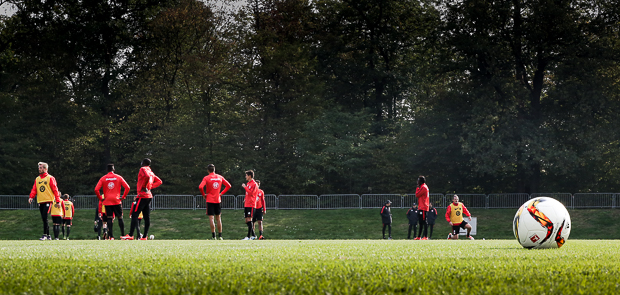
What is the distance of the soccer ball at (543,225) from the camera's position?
873cm

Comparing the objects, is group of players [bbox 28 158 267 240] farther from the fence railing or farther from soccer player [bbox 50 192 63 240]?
the fence railing

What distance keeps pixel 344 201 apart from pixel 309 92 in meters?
10.0

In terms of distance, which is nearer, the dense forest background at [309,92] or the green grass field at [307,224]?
the green grass field at [307,224]

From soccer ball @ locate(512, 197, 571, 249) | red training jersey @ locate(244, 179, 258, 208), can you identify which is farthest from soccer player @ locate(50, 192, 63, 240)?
soccer ball @ locate(512, 197, 571, 249)

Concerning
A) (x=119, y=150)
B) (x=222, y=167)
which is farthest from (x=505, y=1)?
(x=119, y=150)

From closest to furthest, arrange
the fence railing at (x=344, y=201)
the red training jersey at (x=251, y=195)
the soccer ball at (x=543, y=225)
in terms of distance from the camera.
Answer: the soccer ball at (x=543, y=225) → the red training jersey at (x=251, y=195) → the fence railing at (x=344, y=201)

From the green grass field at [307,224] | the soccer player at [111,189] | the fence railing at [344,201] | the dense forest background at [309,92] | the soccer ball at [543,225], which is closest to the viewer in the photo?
the soccer ball at [543,225]

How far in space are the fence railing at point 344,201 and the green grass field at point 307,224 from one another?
54cm

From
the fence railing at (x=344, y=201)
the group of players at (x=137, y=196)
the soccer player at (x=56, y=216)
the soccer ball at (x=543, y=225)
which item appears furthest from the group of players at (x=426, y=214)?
the soccer player at (x=56, y=216)

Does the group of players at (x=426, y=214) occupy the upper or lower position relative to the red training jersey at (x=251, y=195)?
lower

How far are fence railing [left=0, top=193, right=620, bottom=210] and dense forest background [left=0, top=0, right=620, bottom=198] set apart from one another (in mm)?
2459

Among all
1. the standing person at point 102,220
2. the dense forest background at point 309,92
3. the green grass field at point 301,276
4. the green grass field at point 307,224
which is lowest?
the green grass field at point 307,224

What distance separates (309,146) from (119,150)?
48.1 feet

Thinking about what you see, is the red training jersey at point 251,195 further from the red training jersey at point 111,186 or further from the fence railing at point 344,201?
the fence railing at point 344,201
